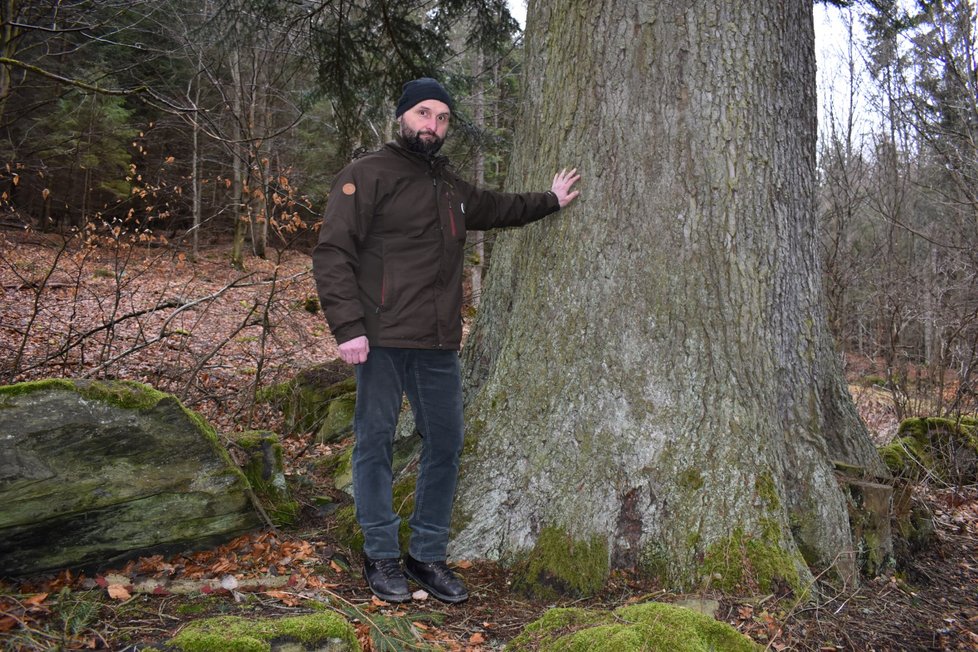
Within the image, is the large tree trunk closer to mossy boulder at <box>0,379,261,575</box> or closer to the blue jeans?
the blue jeans

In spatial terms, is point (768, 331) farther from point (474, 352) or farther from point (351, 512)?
point (351, 512)

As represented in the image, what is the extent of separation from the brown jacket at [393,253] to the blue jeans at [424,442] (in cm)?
16

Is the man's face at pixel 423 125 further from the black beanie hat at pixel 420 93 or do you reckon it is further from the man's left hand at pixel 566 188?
the man's left hand at pixel 566 188

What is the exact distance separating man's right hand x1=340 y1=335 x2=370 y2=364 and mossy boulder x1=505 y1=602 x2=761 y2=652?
1372 millimetres

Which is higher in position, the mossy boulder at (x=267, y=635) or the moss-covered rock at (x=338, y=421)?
the moss-covered rock at (x=338, y=421)

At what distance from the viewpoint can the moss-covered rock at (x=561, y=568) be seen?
3.31 meters

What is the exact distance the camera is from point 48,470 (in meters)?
3.08

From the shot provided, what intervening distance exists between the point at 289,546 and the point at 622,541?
1758mm

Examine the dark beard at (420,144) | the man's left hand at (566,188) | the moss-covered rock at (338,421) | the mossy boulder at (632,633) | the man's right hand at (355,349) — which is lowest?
the mossy boulder at (632,633)

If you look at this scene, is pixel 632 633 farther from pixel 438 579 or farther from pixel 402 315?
pixel 402 315

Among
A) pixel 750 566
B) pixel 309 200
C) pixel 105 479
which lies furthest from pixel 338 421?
pixel 309 200

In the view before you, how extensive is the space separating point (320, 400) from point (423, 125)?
3.81 m

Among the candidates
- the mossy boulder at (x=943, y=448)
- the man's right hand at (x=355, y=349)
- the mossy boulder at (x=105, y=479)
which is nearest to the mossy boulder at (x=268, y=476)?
the mossy boulder at (x=105, y=479)

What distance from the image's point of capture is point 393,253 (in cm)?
335
